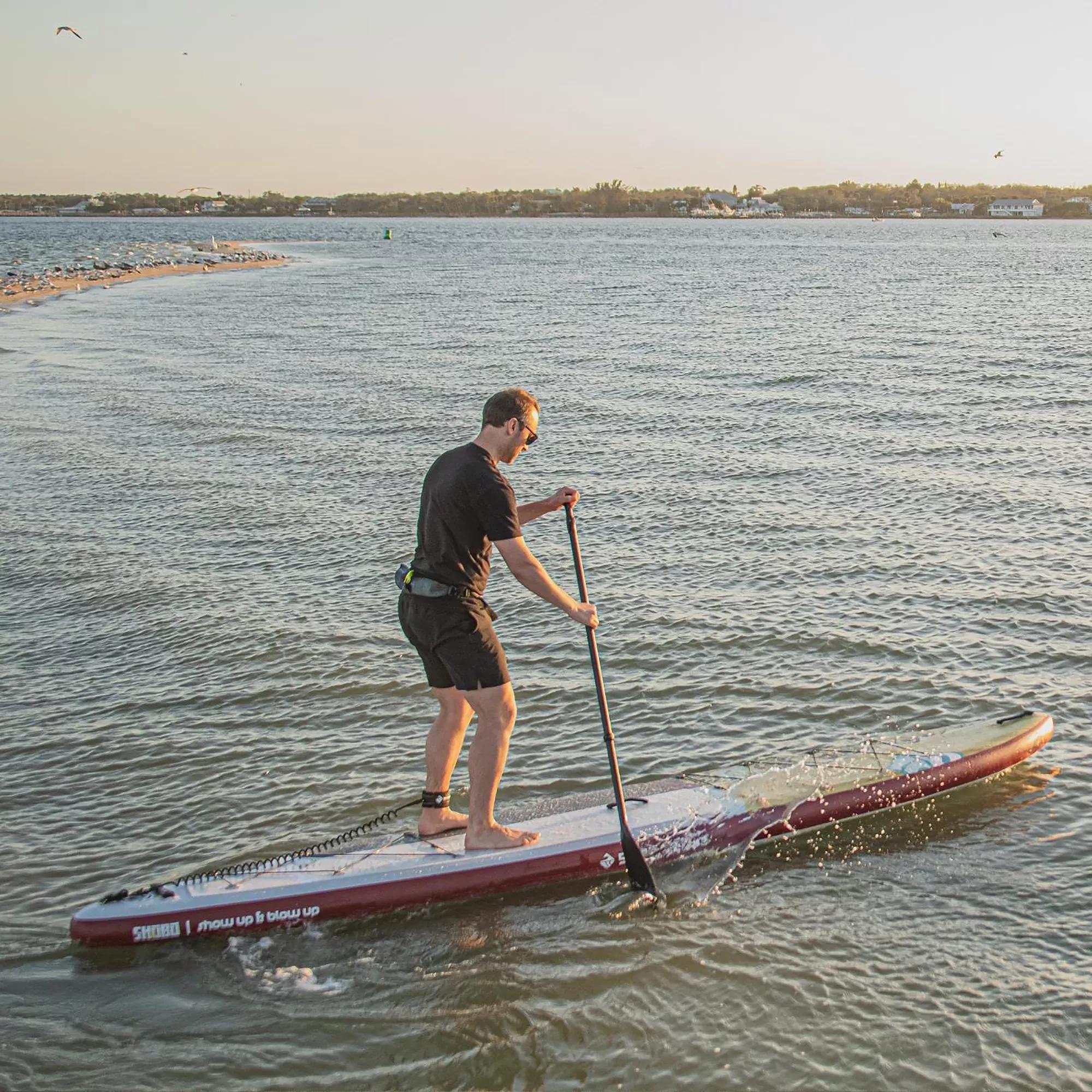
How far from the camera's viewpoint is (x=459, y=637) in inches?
255

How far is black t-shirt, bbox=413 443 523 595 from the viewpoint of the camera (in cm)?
616

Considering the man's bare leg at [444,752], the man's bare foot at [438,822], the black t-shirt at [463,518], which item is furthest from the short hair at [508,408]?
the man's bare foot at [438,822]

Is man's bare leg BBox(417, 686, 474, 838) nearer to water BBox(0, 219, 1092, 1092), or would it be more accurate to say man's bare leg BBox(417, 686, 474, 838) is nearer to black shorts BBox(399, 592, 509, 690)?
black shorts BBox(399, 592, 509, 690)

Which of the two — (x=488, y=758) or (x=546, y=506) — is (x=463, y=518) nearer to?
(x=546, y=506)

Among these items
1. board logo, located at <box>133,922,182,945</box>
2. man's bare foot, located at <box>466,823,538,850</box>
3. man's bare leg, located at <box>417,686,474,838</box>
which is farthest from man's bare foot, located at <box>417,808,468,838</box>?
board logo, located at <box>133,922,182,945</box>

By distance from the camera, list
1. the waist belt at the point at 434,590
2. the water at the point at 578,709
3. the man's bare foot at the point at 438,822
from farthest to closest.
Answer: the man's bare foot at the point at 438,822, the waist belt at the point at 434,590, the water at the point at 578,709

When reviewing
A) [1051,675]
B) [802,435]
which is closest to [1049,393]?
[802,435]

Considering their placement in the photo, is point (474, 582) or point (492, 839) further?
point (492, 839)

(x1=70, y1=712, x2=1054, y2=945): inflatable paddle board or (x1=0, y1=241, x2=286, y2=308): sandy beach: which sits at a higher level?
(x1=0, y1=241, x2=286, y2=308): sandy beach

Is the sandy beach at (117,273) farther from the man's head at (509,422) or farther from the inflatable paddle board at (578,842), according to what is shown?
the man's head at (509,422)

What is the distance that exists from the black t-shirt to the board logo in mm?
2477

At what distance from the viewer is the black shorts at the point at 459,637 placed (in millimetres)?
6453

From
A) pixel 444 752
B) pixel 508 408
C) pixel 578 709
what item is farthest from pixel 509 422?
pixel 578 709

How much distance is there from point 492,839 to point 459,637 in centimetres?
147
